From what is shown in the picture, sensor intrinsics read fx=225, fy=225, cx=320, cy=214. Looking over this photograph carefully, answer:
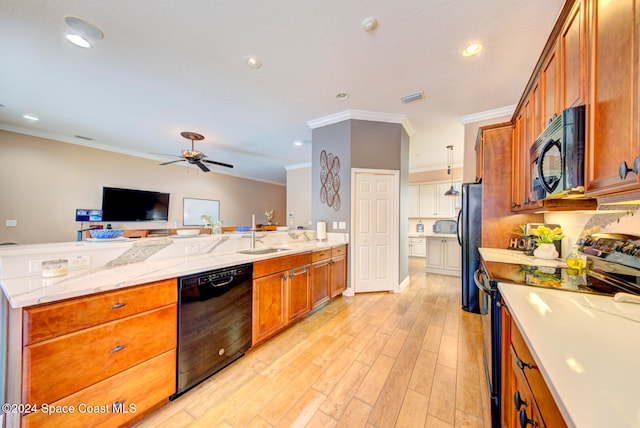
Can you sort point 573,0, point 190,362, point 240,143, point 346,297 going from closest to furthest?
point 573,0 < point 190,362 < point 346,297 < point 240,143

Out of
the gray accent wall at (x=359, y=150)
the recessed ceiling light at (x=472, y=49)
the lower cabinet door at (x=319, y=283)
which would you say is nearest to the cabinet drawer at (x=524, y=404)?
the lower cabinet door at (x=319, y=283)

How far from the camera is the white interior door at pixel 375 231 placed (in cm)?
356

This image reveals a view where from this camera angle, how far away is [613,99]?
33.0 inches

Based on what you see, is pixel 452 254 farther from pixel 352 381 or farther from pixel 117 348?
pixel 117 348

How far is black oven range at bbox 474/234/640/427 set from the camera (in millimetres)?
1098

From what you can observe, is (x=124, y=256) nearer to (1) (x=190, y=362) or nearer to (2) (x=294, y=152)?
(1) (x=190, y=362)

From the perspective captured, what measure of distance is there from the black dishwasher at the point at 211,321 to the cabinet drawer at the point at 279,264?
83 millimetres

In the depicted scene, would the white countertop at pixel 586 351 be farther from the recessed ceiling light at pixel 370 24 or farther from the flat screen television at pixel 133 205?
the flat screen television at pixel 133 205

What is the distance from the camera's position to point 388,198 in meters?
3.64

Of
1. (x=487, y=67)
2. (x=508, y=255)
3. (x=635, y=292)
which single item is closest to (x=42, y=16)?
(x=487, y=67)

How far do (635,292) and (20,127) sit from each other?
759 centimetres

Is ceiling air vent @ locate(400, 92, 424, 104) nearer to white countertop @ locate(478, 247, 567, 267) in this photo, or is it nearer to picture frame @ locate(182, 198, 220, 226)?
white countertop @ locate(478, 247, 567, 267)

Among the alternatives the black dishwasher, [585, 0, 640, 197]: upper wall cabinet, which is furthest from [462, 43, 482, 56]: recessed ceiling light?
the black dishwasher

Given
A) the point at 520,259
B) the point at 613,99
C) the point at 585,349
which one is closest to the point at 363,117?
the point at 520,259
